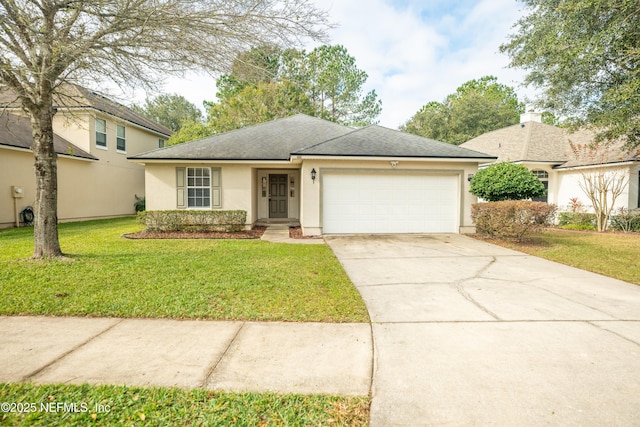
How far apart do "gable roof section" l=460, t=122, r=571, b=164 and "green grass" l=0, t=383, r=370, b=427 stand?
16.3 metres

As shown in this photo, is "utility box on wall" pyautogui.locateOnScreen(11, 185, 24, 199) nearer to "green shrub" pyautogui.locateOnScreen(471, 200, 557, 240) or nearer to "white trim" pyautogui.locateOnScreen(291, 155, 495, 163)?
"white trim" pyautogui.locateOnScreen(291, 155, 495, 163)

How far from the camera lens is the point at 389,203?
1080 centimetres

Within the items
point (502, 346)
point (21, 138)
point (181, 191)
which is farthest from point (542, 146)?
point (21, 138)

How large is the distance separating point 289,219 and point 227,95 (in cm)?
1893

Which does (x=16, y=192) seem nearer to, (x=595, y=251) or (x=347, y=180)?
(x=347, y=180)

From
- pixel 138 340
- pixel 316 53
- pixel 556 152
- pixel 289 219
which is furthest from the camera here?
pixel 316 53

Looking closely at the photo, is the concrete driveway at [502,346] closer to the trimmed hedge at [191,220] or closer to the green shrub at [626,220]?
the trimmed hedge at [191,220]

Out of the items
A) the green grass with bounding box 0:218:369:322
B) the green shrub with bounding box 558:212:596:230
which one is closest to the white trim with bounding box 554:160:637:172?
the green shrub with bounding box 558:212:596:230

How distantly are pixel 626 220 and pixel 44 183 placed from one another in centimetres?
1859

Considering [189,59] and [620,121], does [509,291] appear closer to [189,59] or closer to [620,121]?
[620,121]

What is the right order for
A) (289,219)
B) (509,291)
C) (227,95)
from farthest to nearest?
1. (227,95)
2. (289,219)
3. (509,291)

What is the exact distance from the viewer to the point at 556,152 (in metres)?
15.7

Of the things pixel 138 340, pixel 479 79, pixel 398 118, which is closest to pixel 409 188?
pixel 138 340

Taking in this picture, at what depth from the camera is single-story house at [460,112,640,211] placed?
12.5 metres
